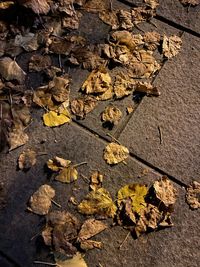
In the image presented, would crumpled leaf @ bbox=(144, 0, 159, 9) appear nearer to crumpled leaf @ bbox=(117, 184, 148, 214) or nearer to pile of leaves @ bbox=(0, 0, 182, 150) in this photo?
pile of leaves @ bbox=(0, 0, 182, 150)

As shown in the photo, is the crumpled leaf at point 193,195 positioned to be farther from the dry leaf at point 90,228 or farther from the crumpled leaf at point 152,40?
the crumpled leaf at point 152,40

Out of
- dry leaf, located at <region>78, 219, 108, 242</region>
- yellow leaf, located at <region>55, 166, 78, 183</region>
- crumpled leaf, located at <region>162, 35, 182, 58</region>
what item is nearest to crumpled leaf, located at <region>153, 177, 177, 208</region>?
dry leaf, located at <region>78, 219, 108, 242</region>

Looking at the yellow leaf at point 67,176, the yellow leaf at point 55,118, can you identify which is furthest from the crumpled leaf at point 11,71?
the yellow leaf at point 67,176

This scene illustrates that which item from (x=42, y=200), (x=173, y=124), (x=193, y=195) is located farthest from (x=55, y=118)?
(x=193, y=195)

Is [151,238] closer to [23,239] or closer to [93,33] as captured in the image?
[23,239]

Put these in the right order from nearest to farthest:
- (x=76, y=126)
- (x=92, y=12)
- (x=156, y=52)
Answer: (x=76, y=126), (x=156, y=52), (x=92, y=12)

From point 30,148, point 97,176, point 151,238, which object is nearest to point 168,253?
point 151,238

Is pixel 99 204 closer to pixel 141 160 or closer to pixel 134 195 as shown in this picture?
pixel 134 195

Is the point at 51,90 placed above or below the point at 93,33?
below
